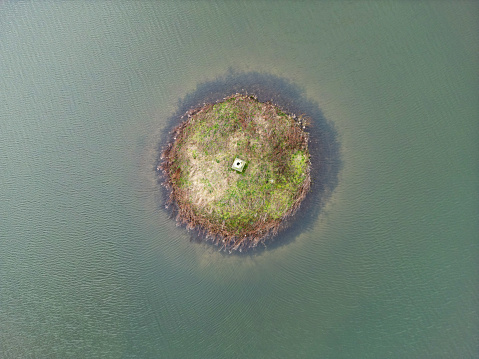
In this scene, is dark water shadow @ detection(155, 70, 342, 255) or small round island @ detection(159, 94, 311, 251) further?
dark water shadow @ detection(155, 70, 342, 255)

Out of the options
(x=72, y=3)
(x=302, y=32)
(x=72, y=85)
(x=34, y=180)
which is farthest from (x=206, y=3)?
(x=34, y=180)

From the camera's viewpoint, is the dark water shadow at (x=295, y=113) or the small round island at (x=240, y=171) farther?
the dark water shadow at (x=295, y=113)

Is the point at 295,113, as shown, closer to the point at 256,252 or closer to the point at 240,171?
the point at 240,171

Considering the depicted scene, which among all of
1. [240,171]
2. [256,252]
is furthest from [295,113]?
[256,252]

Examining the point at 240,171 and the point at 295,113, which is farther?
the point at 295,113
